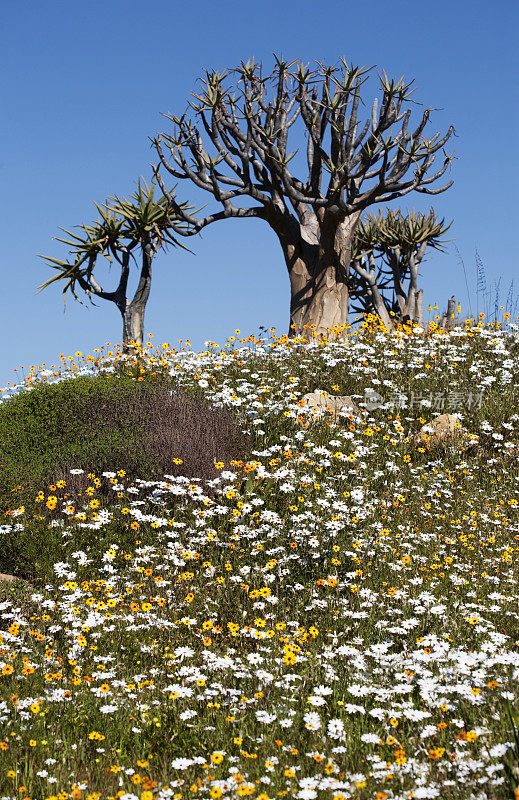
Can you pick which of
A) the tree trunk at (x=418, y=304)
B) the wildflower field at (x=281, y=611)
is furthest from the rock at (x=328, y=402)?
the tree trunk at (x=418, y=304)

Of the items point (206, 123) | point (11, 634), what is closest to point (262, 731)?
point (11, 634)

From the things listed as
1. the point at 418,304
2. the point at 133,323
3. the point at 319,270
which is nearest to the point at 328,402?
the point at 319,270

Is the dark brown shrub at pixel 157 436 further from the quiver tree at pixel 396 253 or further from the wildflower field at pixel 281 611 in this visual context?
the quiver tree at pixel 396 253

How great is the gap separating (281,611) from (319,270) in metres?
14.3

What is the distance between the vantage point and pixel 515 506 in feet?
31.3

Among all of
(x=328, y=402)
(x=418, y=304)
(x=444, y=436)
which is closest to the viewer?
(x=444, y=436)

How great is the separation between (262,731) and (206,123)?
17.4m

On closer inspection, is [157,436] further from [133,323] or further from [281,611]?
[133,323]

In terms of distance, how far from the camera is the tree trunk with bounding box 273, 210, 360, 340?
19250mm

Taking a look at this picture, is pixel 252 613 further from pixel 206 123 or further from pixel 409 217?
pixel 409 217

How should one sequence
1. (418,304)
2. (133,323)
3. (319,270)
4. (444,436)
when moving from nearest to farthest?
(444,436) < (319,270) < (133,323) < (418,304)

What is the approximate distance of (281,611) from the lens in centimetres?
643

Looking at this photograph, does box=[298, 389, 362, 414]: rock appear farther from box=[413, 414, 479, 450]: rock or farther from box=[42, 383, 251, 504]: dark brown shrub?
box=[42, 383, 251, 504]: dark brown shrub

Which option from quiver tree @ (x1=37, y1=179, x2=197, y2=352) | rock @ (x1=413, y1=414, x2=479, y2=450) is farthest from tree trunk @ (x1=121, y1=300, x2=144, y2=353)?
rock @ (x1=413, y1=414, x2=479, y2=450)
